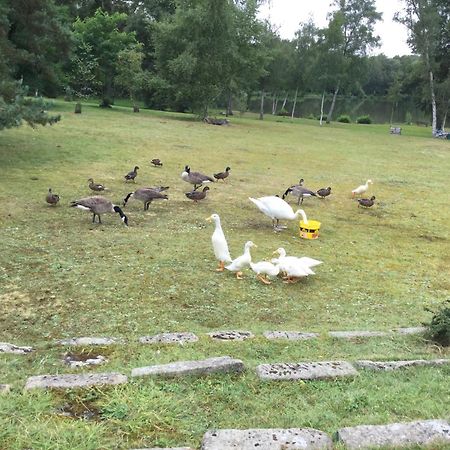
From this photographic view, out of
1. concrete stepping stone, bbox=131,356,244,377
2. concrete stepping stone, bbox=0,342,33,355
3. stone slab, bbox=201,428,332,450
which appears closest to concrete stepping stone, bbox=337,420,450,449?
stone slab, bbox=201,428,332,450

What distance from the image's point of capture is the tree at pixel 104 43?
116 feet

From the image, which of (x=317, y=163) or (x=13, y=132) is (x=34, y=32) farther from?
(x=317, y=163)

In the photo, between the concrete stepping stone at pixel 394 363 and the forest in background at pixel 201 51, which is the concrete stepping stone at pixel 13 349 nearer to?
the concrete stepping stone at pixel 394 363

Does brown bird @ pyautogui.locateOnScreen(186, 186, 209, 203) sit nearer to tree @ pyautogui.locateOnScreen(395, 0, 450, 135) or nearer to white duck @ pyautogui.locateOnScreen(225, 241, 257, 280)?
white duck @ pyautogui.locateOnScreen(225, 241, 257, 280)

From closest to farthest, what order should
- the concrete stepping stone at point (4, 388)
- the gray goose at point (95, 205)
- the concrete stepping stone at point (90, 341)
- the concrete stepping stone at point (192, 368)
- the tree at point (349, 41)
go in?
the concrete stepping stone at point (4, 388) → the concrete stepping stone at point (192, 368) → the concrete stepping stone at point (90, 341) → the gray goose at point (95, 205) → the tree at point (349, 41)

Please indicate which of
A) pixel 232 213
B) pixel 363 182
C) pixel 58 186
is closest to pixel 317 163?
pixel 363 182

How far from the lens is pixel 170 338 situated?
4.96m

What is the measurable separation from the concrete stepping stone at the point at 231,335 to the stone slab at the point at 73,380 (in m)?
1.39

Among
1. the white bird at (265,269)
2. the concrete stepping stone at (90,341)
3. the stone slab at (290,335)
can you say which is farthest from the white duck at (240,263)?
the concrete stepping stone at (90,341)

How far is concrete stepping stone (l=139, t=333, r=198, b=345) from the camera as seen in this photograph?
15.9 feet

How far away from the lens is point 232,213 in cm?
1126

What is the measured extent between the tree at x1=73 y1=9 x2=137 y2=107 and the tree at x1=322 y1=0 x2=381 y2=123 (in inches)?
729

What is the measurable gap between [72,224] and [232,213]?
3.56 m

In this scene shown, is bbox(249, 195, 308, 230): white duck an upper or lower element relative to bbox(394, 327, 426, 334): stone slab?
upper
